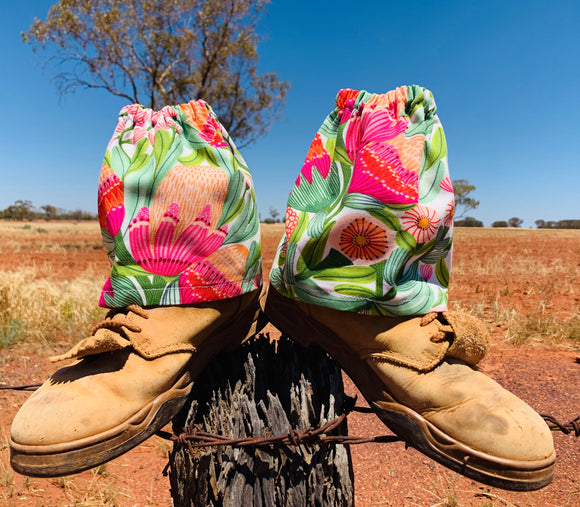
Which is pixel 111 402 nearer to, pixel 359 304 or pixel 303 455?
pixel 303 455

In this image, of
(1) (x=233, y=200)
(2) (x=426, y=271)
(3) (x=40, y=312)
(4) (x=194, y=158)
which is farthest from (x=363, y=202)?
(3) (x=40, y=312)

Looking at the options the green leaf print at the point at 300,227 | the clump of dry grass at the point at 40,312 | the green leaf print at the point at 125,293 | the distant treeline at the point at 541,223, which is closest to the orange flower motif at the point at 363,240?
the green leaf print at the point at 300,227

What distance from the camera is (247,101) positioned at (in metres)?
15.8

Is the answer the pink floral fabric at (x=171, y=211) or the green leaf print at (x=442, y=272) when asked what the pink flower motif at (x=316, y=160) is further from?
the green leaf print at (x=442, y=272)

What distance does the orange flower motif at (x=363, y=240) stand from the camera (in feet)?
3.54

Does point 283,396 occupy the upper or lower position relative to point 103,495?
upper

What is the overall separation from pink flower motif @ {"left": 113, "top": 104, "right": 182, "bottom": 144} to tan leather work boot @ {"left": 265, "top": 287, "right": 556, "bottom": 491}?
0.70m

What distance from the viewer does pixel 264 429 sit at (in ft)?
3.89

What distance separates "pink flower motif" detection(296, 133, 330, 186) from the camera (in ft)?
4.15

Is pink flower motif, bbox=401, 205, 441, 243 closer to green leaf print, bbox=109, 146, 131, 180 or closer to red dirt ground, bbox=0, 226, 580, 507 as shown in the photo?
green leaf print, bbox=109, 146, 131, 180

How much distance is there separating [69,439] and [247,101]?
1628cm

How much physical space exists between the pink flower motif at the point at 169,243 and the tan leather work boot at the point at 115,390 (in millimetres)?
129

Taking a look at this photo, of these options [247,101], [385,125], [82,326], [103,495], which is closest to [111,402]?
[385,125]

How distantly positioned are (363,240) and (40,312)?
4951mm
